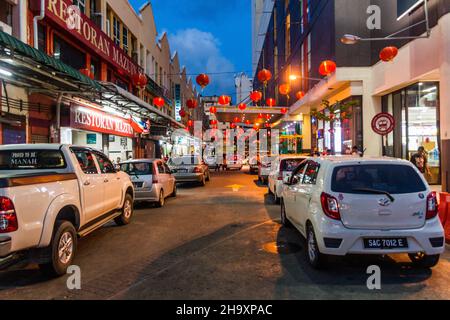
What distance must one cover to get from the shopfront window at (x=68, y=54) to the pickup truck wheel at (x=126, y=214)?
28.3ft

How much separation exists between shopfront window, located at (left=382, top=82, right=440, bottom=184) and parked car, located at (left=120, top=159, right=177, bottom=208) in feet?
34.0

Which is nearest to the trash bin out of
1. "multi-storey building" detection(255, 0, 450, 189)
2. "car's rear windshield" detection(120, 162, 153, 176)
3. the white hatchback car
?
the white hatchback car

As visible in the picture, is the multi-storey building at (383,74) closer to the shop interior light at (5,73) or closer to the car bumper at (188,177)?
the car bumper at (188,177)

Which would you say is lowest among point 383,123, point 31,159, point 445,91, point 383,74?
point 31,159

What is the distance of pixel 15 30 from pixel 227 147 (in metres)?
24.9

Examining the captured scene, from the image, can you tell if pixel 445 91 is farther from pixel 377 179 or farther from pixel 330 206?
pixel 330 206

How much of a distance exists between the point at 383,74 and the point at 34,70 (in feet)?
45.0

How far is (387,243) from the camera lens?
14.8ft

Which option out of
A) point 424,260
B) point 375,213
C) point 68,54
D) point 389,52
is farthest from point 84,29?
point 424,260

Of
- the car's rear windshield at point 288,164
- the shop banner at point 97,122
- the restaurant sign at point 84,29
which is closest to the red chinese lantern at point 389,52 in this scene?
the car's rear windshield at point 288,164

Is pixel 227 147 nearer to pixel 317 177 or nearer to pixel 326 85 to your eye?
pixel 326 85

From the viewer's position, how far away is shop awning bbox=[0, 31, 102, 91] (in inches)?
296

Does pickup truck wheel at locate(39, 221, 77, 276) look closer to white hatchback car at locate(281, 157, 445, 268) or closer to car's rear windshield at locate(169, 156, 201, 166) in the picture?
white hatchback car at locate(281, 157, 445, 268)
